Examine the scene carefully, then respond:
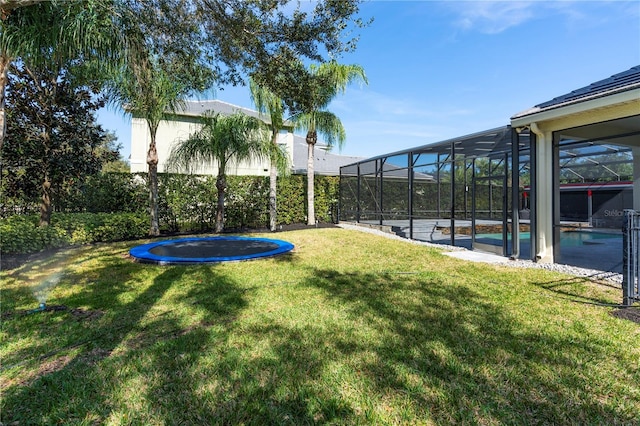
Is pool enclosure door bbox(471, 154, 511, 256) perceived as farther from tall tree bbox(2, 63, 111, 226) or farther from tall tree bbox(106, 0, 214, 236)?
tall tree bbox(2, 63, 111, 226)

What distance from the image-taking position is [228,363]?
2590 millimetres

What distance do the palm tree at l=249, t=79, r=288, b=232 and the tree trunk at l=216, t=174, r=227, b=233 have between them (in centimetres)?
181

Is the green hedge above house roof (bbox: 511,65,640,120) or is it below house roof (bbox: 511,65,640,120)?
below

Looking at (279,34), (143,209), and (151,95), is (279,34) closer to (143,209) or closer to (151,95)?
(151,95)

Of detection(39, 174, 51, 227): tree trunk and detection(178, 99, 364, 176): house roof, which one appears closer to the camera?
detection(39, 174, 51, 227): tree trunk

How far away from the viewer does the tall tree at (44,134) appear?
25.2 feet

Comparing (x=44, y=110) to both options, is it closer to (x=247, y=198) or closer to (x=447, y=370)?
(x=247, y=198)

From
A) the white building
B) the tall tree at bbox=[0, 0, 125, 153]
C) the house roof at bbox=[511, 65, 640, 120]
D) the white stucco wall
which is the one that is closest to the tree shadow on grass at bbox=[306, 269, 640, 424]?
the house roof at bbox=[511, 65, 640, 120]

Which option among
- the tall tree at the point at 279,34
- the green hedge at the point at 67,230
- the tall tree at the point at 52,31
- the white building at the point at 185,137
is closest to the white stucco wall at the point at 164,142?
the white building at the point at 185,137

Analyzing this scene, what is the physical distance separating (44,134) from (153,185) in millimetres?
2857

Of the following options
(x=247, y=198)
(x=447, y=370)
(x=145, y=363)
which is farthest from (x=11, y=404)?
(x=247, y=198)

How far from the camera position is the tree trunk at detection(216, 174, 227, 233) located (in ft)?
36.2

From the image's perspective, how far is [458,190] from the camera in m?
14.8

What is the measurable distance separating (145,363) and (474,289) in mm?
4367
